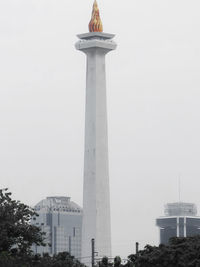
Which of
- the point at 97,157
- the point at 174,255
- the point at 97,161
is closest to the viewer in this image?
the point at 174,255

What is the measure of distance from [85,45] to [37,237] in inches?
3634

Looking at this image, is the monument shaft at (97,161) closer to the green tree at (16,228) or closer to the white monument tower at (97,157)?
the white monument tower at (97,157)

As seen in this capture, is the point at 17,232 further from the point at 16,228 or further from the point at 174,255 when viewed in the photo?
the point at 174,255

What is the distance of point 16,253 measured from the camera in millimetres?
110125

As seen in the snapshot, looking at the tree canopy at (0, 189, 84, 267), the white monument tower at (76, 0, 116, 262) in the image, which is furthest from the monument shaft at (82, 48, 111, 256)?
the tree canopy at (0, 189, 84, 267)

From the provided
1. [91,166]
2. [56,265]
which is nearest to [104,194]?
[91,166]

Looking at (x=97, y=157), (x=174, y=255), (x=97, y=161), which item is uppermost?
(x=97, y=157)

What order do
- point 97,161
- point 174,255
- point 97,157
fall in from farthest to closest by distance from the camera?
point 97,161 < point 97,157 < point 174,255

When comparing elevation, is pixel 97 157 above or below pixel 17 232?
above

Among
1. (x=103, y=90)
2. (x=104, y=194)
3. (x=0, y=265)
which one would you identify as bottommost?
(x=0, y=265)

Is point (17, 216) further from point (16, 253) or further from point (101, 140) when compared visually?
point (101, 140)

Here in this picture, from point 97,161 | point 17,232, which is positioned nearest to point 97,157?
point 97,161

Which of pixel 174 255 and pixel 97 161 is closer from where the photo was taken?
pixel 174 255

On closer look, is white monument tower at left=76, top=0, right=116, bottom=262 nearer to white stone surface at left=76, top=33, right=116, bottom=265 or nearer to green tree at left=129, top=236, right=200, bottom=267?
white stone surface at left=76, top=33, right=116, bottom=265
